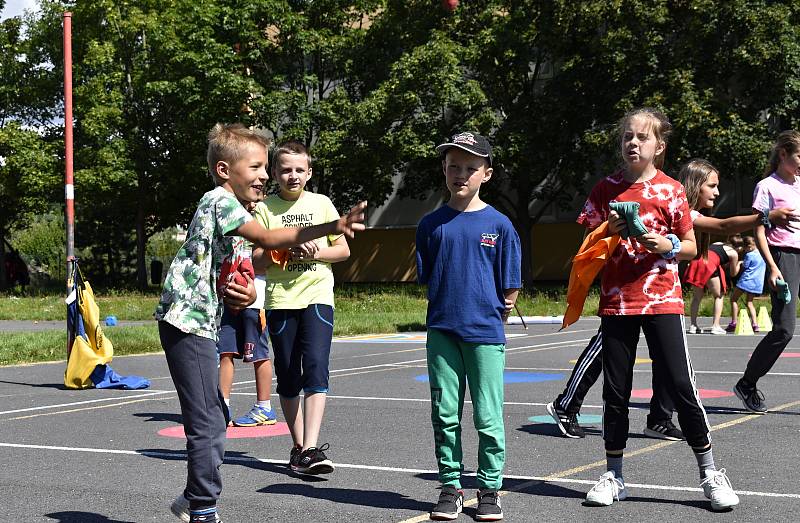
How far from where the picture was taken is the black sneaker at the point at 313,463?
6285mm

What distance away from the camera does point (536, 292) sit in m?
33.2

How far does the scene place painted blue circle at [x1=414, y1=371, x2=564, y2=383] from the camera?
11.4m

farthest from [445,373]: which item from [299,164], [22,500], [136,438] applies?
[136,438]

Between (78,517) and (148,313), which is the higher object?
(78,517)

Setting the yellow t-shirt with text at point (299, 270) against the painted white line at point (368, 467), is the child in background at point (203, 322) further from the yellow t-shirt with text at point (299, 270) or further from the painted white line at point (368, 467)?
the painted white line at point (368, 467)

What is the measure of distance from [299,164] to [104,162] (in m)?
33.2

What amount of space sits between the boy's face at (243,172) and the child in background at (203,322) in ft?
0.48

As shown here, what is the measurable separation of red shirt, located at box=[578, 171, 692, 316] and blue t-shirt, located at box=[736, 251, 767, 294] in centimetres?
1250

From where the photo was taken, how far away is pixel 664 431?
745 centimetres

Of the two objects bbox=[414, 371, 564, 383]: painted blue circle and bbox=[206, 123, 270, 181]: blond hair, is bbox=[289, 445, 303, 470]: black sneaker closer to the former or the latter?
bbox=[206, 123, 270, 181]: blond hair

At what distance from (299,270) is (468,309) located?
1.63m

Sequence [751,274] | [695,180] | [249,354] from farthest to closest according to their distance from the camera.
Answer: [751,274], [249,354], [695,180]

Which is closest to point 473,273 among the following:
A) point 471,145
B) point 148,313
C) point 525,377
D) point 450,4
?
point 471,145

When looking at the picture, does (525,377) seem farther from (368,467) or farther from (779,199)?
(368,467)
